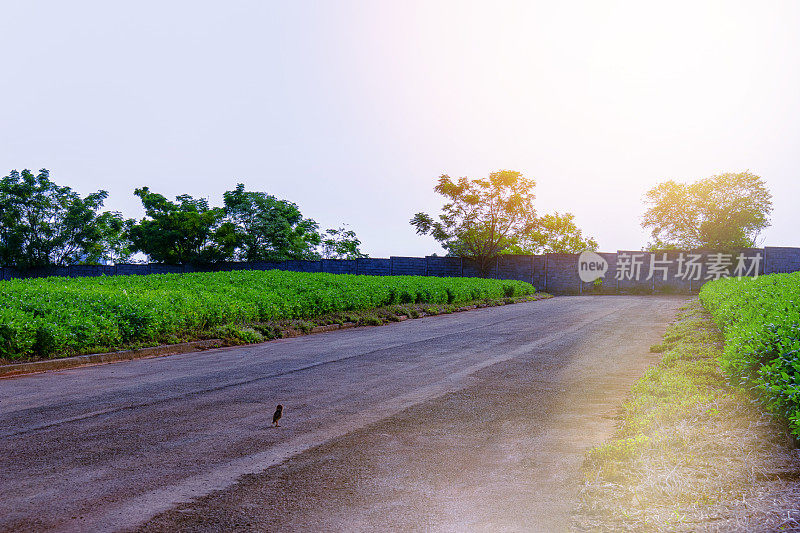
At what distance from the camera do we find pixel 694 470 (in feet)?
12.2

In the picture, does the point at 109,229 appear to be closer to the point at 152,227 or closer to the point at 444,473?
the point at 152,227

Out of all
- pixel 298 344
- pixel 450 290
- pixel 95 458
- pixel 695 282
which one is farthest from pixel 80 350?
pixel 695 282

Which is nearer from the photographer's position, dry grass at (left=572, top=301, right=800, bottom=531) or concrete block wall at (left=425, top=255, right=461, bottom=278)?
dry grass at (left=572, top=301, right=800, bottom=531)

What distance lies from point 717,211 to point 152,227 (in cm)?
4159

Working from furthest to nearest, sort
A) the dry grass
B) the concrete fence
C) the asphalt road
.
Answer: the concrete fence → the asphalt road → the dry grass

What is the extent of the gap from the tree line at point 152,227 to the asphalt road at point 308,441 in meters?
32.1

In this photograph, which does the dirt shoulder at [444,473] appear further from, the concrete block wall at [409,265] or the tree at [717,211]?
the tree at [717,211]

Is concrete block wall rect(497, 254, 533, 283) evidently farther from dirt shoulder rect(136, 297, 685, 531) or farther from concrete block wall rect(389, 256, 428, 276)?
dirt shoulder rect(136, 297, 685, 531)

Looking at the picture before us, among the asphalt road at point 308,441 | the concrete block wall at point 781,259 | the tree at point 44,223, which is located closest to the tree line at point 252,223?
the tree at point 44,223

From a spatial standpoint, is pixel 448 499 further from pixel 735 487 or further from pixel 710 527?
pixel 735 487

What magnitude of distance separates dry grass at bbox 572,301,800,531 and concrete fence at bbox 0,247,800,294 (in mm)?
30077

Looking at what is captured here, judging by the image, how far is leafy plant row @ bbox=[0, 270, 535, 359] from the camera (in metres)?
8.94

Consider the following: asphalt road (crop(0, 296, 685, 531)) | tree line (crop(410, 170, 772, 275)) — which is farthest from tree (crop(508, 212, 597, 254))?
asphalt road (crop(0, 296, 685, 531))

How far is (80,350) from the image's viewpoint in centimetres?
927
